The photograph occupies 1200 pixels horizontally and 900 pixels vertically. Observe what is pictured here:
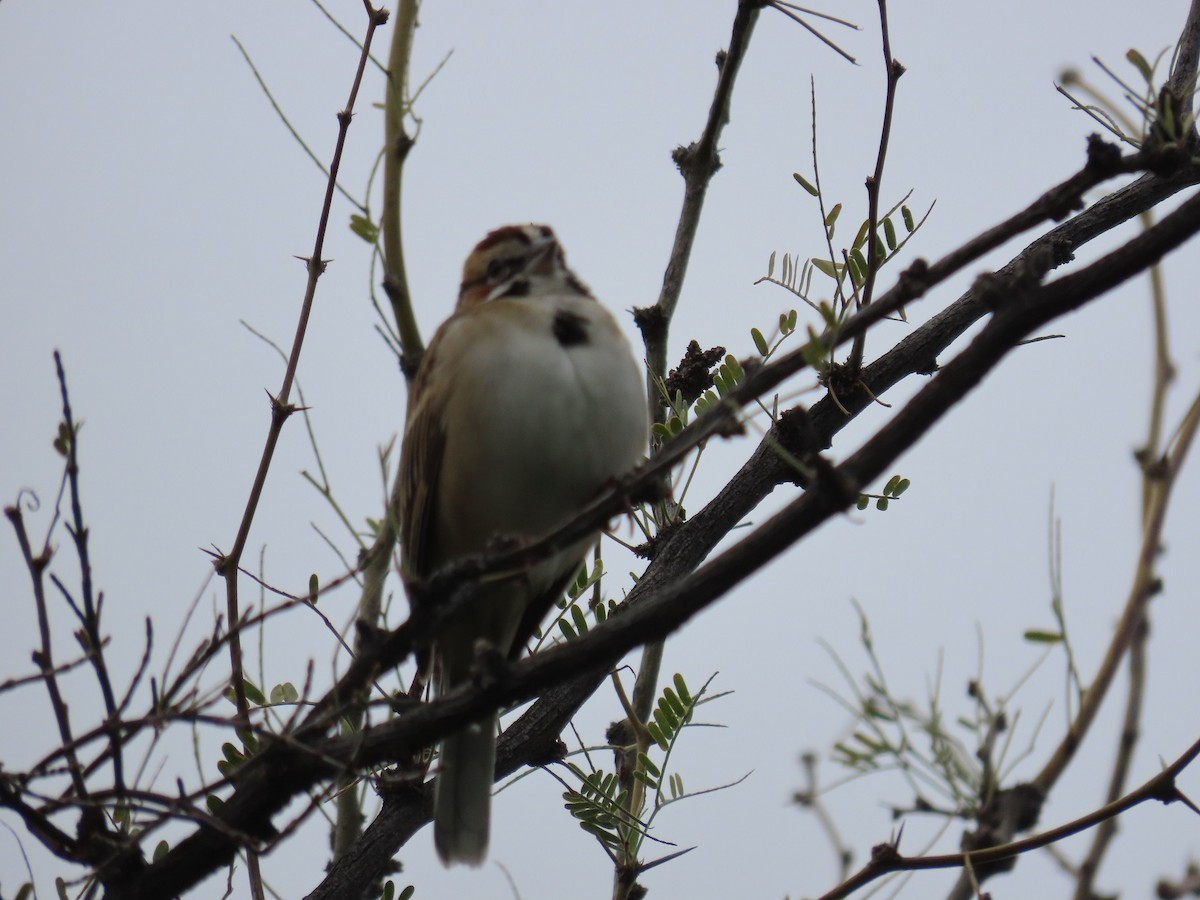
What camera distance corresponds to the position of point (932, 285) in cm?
306

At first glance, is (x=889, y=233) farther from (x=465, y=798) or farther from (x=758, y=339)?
(x=465, y=798)

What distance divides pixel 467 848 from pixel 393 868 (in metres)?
0.35

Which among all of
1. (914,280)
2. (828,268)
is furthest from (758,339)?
(914,280)

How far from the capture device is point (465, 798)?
5102 mm

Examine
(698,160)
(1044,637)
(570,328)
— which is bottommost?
(1044,637)

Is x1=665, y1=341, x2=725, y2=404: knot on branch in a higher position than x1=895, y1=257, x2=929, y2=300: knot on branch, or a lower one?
higher

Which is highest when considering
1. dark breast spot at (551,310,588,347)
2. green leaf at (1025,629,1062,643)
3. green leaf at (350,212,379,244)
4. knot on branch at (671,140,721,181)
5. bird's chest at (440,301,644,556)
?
knot on branch at (671,140,721,181)

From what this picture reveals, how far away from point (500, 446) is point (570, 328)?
0.58m

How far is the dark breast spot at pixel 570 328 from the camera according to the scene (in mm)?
5172

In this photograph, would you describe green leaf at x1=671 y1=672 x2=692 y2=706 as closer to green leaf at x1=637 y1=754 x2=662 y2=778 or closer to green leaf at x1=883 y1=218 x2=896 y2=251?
green leaf at x1=637 y1=754 x2=662 y2=778

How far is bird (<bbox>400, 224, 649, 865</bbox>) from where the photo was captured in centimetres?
498

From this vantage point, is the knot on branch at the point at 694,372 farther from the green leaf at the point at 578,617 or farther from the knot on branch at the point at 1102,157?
the knot on branch at the point at 1102,157

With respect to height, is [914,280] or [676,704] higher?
[676,704]

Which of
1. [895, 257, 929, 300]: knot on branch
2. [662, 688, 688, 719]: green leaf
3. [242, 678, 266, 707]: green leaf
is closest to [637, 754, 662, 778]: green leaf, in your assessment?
[662, 688, 688, 719]: green leaf
